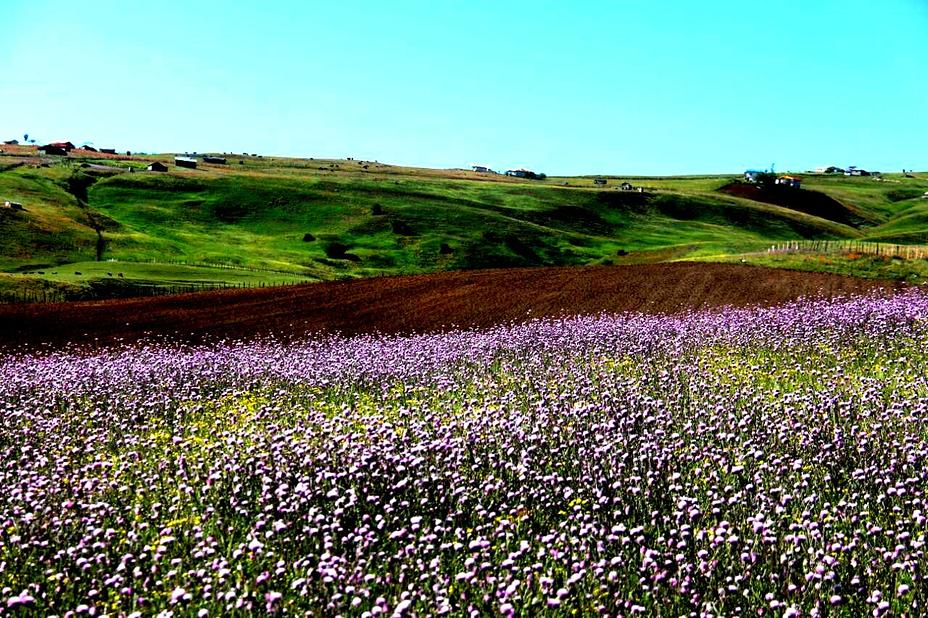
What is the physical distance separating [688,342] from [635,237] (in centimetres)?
9601

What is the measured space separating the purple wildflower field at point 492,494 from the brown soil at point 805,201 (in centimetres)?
14647

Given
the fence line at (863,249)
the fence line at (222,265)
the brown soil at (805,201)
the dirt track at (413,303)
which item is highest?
the brown soil at (805,201)

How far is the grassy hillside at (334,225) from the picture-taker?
240 feet

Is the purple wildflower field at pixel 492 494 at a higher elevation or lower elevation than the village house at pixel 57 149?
lower

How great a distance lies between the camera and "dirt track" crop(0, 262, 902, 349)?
109 feet

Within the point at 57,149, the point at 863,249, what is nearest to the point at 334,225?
the point at 863,249

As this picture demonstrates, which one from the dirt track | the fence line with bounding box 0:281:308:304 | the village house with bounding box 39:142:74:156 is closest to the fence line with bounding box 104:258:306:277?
the fence line with bounding box 0:281:308:304

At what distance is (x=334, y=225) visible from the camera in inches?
4107

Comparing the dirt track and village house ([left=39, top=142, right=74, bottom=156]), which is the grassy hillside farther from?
village house ([left=39, top=142, right=74, bottom=156])

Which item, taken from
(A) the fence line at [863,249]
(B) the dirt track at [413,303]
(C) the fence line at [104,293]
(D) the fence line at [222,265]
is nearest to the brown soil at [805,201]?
(A) the fence line at [863,249]

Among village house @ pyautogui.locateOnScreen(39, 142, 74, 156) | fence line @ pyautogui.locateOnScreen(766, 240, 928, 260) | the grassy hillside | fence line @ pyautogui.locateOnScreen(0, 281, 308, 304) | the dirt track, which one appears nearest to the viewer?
the dirt track

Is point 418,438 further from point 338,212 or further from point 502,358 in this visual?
point 338,212

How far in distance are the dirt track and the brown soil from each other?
118074 mm

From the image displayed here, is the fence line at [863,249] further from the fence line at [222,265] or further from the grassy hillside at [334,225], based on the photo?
the fence line at [222,265]
